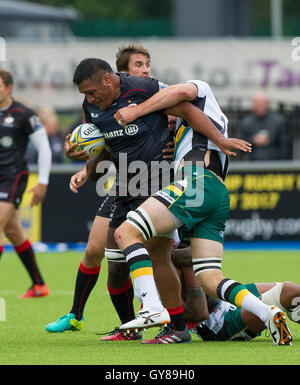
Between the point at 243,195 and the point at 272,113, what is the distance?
168cm

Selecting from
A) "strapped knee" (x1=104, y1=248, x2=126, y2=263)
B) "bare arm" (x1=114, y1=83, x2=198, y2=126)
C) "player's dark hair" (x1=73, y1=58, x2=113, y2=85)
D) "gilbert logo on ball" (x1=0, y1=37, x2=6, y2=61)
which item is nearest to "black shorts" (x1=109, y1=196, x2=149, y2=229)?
"strapped knee" (x1=104, y1=248, x2=126, y2=263)

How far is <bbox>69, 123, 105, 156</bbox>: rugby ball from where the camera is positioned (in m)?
7.18

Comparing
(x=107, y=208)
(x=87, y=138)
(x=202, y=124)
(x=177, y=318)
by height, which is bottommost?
(x=177, y=318)

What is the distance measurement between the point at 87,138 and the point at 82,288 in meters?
1.29

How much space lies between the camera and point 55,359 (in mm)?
6133

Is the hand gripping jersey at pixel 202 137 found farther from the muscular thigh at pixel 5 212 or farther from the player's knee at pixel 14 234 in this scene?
the player's knee at pixel 14 234

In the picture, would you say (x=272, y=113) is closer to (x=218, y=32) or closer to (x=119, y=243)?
(x=218, y=32)

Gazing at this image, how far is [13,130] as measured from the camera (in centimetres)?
1061

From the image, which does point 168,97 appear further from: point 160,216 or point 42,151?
point 42,151

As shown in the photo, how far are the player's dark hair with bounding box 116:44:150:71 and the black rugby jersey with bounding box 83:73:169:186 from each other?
85cm

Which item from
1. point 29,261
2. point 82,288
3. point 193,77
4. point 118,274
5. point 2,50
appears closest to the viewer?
point 118,274

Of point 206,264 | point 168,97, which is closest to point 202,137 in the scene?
point 168,97

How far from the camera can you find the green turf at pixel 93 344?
19.8 feet

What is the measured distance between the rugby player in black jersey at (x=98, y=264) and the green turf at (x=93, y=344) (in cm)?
17
